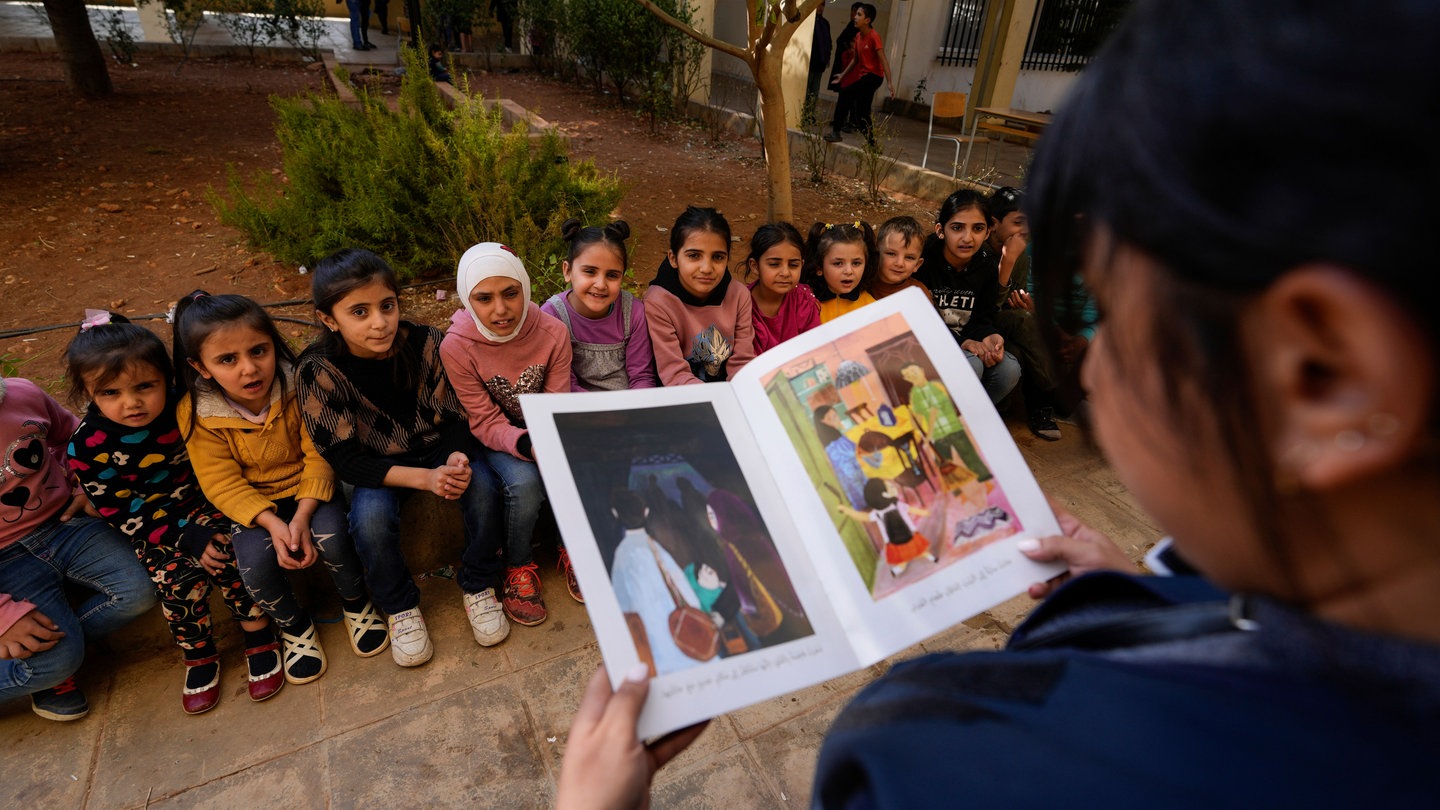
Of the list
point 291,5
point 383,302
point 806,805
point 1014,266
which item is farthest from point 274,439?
point 291,5

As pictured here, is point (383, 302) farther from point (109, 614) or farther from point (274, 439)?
point (109, 614)

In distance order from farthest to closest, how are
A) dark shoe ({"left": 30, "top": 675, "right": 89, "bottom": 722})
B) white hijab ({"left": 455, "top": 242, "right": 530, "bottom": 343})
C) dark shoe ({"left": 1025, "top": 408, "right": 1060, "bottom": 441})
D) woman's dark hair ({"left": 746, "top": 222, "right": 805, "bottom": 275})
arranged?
dark shoe ({"left": 1025, "top": 408, "right": 1060, "bottom": 441}), woman's dark hair ({"left": 746, "top": 222, "right": 805, "bottom": 275}), white hijab ({"left": 455, "top": 242, "right": 530, "bottom": 343}), dark shoe ({"left": 30, "top": 675, "right": 89, "bottom": 722})

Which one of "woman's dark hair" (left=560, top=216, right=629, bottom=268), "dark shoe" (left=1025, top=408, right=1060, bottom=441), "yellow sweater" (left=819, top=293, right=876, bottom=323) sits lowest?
"dark shoe" (left=1025, top=408, right=1060, bottom=441)

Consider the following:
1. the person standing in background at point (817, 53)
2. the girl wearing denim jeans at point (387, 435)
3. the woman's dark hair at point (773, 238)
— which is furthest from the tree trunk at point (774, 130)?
the person standing in background at point (817, 53)

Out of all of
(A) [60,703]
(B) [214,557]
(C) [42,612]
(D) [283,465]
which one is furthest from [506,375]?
(A) [60,703]

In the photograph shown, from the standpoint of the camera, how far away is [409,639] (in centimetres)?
194

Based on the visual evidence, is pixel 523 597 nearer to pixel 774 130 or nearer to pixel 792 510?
pixel 792 510

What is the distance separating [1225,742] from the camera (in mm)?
373

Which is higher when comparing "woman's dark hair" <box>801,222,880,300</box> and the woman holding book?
the woman holding book

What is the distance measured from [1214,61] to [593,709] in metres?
0.74

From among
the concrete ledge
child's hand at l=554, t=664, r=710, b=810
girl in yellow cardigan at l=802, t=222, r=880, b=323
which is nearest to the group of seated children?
girl in yellow cardigan at l=802, t=222, r=880, b=323

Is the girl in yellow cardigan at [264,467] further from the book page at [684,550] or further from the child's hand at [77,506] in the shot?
the book page at [684,550]

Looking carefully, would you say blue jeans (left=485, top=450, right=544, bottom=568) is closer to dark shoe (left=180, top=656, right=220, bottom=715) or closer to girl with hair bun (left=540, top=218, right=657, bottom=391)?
girl with hair bun (left=540, top=218, right=657, bottom=391)

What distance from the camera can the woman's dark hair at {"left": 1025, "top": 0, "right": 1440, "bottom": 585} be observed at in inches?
11.2
